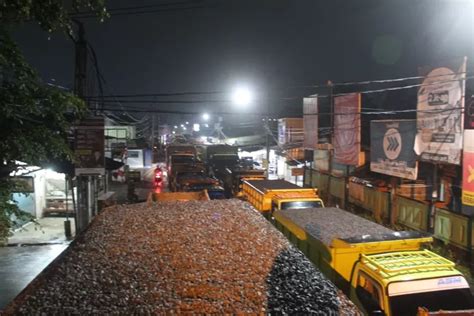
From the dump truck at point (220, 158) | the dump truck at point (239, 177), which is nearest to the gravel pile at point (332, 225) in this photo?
the dump truck at point (239, 177)

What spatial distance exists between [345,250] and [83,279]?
14.7 feet

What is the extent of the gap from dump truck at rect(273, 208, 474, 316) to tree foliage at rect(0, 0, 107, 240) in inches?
204

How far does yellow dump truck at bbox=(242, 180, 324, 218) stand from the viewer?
1240cm

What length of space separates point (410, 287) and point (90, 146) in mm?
11423

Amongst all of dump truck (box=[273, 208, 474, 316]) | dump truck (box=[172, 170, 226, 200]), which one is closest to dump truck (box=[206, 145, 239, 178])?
dump truck (box=[172, 170, 226, 200])

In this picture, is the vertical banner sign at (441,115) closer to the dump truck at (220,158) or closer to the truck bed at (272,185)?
the truck bed at (272,185)

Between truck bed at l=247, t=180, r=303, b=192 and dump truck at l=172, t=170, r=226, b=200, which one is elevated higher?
truck bed at l=247, t=180, r=303, b=192

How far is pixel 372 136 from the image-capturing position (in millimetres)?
16438

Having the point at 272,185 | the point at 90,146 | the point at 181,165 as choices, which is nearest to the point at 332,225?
the point at 272,185

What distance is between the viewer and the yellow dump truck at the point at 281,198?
1240 centimetres

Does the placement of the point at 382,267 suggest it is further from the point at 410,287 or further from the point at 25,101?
the point at 25,101

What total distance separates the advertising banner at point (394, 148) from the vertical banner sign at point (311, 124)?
477 cm

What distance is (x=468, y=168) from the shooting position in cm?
1112

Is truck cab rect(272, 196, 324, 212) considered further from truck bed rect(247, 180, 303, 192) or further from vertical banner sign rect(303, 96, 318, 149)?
vertical banner sign rect(303, 96, 318, 149)
